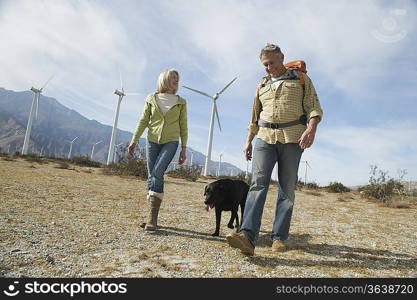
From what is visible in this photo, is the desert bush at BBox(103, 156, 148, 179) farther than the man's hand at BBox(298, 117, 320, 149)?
Yes

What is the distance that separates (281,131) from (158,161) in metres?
1.71

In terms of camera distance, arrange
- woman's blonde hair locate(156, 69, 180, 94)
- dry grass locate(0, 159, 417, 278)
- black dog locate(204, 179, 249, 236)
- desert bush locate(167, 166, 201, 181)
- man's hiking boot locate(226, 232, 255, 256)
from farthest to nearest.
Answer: desert bush locate(167, 166, 201, 181), woman's blonde hair locate(156, 69, 180, 94), black dog locate(204, 179, 249, 236), man's hiking boot locate(226, 232, 255, 256), dry grass locate(0, 159, 417, 278)

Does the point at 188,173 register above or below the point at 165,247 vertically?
above

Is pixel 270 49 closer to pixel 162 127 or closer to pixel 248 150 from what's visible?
pixel 248 150

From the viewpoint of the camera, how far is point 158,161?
4055 mm

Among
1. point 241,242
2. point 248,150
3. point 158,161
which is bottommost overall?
point 241,242

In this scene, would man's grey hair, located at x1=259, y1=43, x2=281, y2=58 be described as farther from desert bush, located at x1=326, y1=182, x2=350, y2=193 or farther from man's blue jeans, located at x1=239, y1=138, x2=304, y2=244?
desert bush, located at x1=326, y1=182, x2=350, y2=193

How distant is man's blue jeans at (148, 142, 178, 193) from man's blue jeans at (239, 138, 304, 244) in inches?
49.4

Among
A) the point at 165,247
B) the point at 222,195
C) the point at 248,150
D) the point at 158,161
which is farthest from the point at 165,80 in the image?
the point at 165,247

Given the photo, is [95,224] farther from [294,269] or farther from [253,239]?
[294,269]

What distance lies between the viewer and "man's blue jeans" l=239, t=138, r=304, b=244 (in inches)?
128

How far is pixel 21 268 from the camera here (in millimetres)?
2283

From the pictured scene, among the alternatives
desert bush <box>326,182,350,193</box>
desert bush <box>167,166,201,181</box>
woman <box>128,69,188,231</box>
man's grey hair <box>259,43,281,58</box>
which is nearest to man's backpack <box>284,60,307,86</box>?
man's grey hair <box>259,43,281,58</box>

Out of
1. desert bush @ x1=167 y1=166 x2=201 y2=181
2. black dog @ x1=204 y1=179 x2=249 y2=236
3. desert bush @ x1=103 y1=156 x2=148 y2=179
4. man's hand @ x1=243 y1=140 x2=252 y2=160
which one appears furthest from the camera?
desert bush @ x1=167 y1=166 x2=201 y2=181
